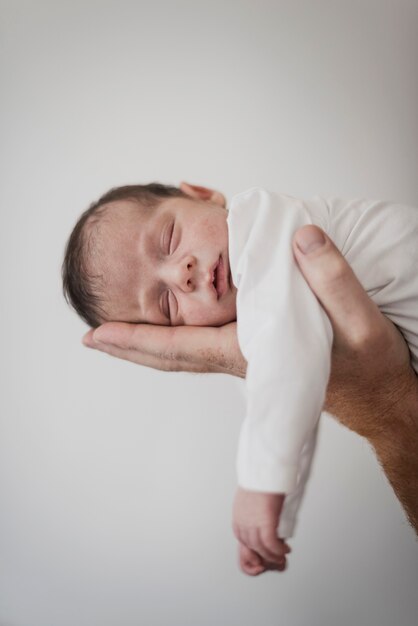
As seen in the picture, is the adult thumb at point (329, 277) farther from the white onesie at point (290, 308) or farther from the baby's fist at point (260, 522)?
the baby's fist at point (260, 522)

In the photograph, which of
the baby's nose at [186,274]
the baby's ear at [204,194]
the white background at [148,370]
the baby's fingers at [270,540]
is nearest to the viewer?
the baby's fingers at [270,540]

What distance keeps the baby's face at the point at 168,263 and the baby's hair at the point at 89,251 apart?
0.02m

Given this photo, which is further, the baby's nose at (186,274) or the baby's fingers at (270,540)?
the baby's nose at (186,274)

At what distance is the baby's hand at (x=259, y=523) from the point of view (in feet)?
1.71

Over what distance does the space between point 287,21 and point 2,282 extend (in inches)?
36.7

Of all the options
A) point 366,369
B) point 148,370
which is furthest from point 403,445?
point 148,370

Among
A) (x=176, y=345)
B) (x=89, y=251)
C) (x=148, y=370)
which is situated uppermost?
(x=89, y=251)

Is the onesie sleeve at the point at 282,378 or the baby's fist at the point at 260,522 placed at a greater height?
the onesie sleeve at the point at 282,378

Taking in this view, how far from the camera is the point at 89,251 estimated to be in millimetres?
840

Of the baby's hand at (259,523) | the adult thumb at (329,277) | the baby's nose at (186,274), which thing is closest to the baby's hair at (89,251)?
the baby's nose at (186,274)

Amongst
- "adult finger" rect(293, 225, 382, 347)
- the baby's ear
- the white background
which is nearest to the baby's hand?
"adult finger" rect(293, 225, 382, 347)

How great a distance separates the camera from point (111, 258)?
81 cm

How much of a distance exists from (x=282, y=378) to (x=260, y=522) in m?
0.13

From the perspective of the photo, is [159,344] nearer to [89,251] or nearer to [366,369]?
[89,251]
